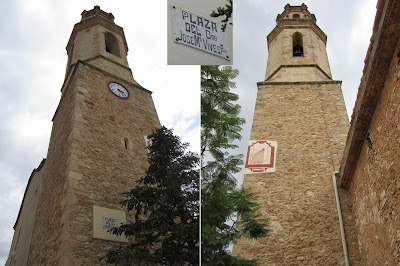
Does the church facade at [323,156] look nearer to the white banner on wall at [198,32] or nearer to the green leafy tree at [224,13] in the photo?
the green leafy tree at [224,13]

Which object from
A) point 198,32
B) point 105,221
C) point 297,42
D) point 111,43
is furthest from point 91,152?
point 297,42

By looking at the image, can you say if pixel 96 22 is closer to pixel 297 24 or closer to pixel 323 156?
pixel 297 24

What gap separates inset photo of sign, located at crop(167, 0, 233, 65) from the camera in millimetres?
3805

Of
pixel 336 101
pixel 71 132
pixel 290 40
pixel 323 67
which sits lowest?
pixel 71 132

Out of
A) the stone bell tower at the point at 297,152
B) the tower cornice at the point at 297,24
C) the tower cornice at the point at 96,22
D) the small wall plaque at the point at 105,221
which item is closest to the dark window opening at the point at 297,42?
the stone bell tower at the point at 297,152

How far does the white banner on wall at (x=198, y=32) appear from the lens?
151 inches

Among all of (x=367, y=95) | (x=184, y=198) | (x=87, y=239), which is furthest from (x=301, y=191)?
(x=87, y=239)

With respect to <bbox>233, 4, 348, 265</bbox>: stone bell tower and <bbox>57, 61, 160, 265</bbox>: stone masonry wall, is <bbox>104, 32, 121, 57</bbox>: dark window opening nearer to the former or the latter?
<bbox>57, 61, 160, 265</bbox>: stone masonry wall

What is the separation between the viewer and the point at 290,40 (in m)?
12.3

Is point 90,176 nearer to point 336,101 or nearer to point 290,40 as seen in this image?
point 336,101

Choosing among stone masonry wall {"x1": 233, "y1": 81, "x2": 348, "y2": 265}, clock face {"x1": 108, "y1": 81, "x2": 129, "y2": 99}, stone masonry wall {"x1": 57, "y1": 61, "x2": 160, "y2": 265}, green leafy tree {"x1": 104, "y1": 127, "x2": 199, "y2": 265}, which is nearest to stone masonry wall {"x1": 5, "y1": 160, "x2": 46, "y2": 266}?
stone masonry wall {"x1": 57, "y1": 61, "x2": 160, "y2": 265}

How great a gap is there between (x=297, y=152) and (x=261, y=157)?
2.53 ft

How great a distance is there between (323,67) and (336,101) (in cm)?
205

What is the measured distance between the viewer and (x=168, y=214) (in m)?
6.72
